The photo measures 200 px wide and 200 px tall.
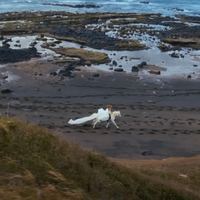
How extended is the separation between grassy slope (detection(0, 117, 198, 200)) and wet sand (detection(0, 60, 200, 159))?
6.02m

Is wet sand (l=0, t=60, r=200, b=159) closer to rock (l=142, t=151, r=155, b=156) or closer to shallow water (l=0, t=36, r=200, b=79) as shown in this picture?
rock (l=142, t=151, r=155, b=156)

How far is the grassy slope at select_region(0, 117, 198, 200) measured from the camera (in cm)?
510

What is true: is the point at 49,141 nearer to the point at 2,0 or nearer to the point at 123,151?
the point at 123,151

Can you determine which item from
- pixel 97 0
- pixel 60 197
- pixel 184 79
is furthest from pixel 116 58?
pixel 97 0

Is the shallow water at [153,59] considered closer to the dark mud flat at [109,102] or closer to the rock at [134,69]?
the rock at [134,69]

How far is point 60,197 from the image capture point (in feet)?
16.3

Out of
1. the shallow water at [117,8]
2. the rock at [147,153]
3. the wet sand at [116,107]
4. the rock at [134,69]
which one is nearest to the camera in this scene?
the rock at [147,153]

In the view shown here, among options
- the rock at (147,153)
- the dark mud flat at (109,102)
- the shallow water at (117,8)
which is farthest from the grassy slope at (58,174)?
the shallow water at (117,8)

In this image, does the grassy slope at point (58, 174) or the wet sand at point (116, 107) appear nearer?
the grassy slope at point (58, 174)

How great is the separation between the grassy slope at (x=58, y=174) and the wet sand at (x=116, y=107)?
19.8ft

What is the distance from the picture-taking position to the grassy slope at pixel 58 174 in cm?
510

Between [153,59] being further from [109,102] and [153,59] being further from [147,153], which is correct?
[147,153]

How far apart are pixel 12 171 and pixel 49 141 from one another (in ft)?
5.94

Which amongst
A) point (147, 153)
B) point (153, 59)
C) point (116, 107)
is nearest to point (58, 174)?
point (147, 153)
